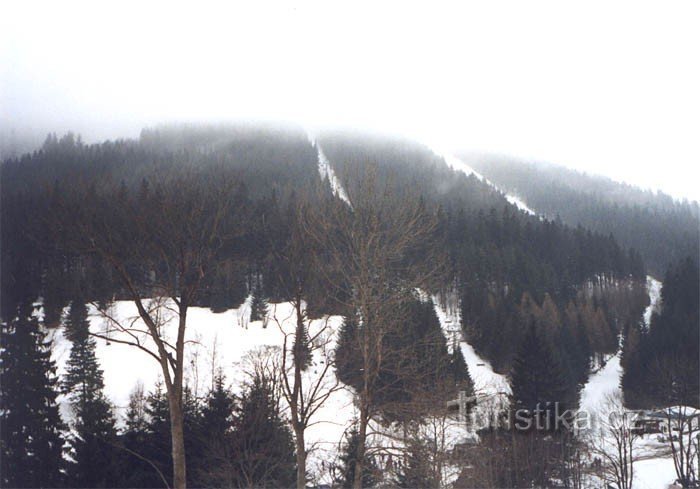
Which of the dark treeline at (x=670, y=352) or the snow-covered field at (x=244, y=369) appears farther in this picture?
the dark treeline at (x=670, y=352)

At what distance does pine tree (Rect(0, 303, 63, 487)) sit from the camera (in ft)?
47.8

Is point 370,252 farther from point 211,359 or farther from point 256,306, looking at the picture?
point 256,306

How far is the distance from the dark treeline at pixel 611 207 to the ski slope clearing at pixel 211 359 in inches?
2011

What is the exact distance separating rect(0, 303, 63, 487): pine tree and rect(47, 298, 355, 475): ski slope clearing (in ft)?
10.9

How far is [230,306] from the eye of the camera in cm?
4822

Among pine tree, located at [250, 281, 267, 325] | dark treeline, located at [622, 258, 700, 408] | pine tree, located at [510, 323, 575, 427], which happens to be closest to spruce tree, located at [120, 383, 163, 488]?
pine tree, located at [510, 323, 575, 427]

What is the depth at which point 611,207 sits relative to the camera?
116 m

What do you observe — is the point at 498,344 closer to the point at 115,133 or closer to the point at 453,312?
the point at 453,312

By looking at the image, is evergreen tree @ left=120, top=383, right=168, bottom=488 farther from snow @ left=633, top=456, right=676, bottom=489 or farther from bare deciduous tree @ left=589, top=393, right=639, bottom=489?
snow @ left=633, top=456, right=676, bottom=489

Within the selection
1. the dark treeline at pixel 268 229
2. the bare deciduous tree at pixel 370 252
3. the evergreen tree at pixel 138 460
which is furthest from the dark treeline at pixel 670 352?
the evergreen tree at pixel 138 460

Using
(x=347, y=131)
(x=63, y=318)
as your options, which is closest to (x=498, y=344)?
(x=63, y=318)

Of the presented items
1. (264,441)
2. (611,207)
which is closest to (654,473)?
(264,441)

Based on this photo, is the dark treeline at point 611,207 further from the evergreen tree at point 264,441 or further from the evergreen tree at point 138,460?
the evergreen tree at point 138,460

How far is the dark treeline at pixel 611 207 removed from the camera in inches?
3000
